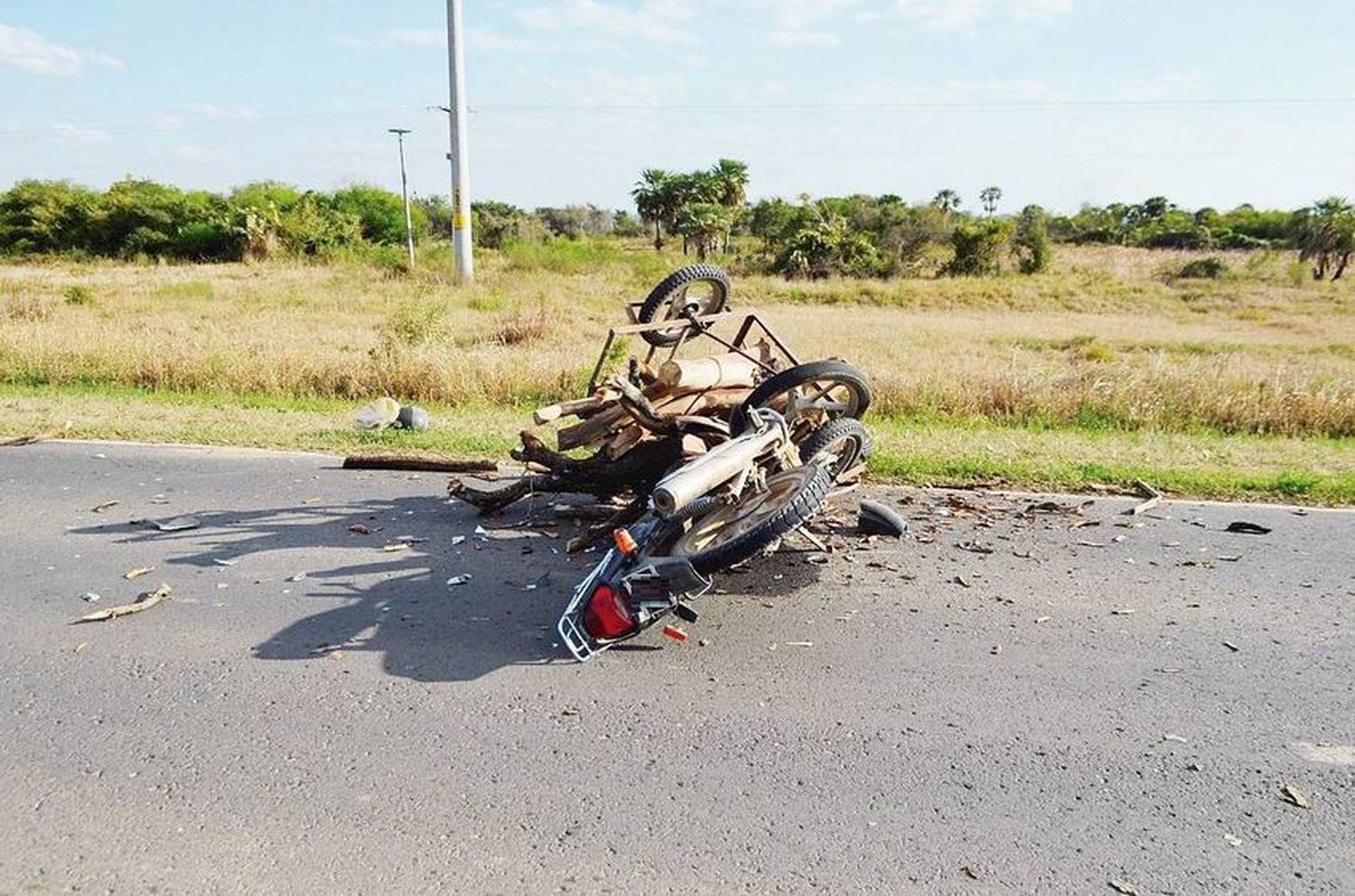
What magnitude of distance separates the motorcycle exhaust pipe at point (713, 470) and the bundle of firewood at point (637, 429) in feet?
1.98

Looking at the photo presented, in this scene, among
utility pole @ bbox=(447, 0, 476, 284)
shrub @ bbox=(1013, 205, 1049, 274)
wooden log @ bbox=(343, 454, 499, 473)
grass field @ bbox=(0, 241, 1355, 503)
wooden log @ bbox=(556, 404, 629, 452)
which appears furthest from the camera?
shrub @ bbox=(1013, 205, 1049, 274)

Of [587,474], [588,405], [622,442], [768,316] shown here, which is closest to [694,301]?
[588,405]

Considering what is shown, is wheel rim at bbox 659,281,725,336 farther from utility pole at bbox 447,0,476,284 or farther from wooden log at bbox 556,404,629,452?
utility pole at bbox 447,0,476,284

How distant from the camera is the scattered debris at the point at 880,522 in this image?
6.80 m

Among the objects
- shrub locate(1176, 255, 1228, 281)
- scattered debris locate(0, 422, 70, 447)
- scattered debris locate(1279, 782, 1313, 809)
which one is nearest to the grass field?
scattered debris locate(0, 422, 70, 447)

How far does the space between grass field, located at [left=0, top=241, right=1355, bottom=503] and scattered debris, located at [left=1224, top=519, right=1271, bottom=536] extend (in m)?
0.97

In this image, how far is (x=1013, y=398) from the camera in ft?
38.3

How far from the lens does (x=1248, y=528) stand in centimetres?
705

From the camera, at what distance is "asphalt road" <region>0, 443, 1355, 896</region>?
11.1ft

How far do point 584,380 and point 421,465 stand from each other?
14.0 ft

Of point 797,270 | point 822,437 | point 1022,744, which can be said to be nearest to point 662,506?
point 822,437

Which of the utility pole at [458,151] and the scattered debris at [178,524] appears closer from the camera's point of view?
the scattered debris at [178,524]

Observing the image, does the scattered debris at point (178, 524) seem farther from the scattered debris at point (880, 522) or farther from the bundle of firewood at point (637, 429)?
the scattered debris at point (880, 522)

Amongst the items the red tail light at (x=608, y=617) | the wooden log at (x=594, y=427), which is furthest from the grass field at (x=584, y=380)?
the red tail light at (x=608, y=617)
